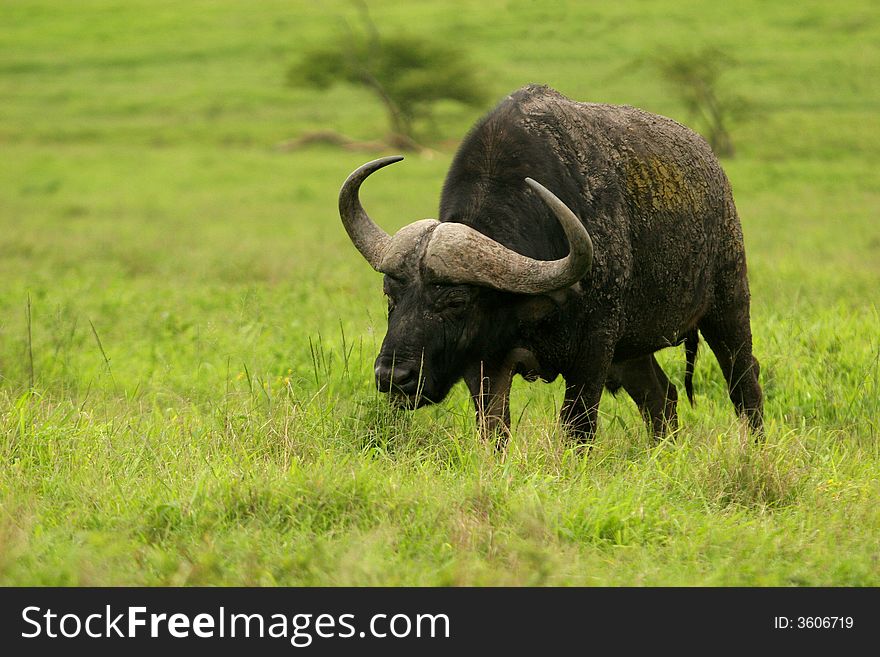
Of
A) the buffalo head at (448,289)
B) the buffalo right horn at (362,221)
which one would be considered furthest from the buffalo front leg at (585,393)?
the buffalo right horn at (362,221)

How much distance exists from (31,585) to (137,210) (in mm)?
18502

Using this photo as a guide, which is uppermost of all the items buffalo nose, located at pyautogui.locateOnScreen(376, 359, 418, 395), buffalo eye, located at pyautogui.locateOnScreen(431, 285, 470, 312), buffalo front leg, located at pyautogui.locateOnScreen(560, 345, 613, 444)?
buffalo eye, located at pyautogui.locateOnScreen(431, 285, 470, 312)

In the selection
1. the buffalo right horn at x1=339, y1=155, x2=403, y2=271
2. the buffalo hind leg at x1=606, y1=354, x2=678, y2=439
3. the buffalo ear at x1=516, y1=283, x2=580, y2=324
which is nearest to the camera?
the buffalo ear at x1=516, y1=283, x2=580, y2=324

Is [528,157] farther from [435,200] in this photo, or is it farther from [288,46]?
[288,46]

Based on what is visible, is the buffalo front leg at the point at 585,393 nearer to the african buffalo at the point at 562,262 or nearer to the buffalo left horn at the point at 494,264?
the african buffalo at the point at 562,262

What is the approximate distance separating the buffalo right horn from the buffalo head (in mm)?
217

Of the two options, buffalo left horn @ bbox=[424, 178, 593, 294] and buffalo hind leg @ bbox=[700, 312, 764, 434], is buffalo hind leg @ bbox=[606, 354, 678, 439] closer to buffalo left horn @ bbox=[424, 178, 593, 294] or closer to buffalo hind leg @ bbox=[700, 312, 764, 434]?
buffalo hind leg @ bbox=[700, 312, 764, 434]

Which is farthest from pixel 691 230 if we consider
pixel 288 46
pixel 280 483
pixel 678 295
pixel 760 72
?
pixel 288 46

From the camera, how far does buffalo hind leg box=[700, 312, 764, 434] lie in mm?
7516

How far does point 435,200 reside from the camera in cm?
2333

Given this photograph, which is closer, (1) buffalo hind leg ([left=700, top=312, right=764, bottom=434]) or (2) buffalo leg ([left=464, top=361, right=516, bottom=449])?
(2) buffalo leg ([left=464, top=361, right=516, bottom=449])

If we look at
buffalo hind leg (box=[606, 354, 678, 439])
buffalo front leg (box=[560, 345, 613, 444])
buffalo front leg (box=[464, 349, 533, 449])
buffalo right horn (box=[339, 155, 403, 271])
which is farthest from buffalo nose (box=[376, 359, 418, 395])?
buffalo hind leg (box=[606, 354, 678, 439])

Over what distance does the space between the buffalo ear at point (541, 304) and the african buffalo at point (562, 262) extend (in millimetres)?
11

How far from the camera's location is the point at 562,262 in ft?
19.0
